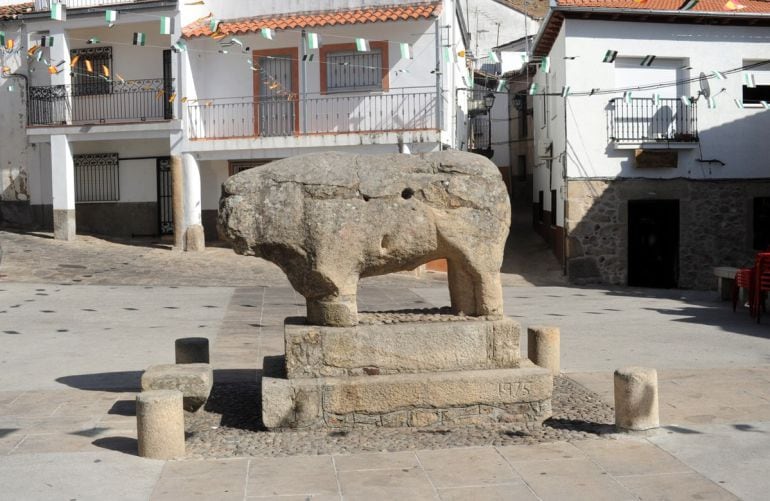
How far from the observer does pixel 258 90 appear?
20.6 meters

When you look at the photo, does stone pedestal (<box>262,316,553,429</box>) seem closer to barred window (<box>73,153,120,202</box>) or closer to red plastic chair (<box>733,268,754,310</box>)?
red plastic chair (<box>733,268,754,310</box>)

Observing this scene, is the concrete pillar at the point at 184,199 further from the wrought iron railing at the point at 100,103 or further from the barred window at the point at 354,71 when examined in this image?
the barred window at the point at 354,71

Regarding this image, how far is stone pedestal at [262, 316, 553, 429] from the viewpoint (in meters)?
6.73

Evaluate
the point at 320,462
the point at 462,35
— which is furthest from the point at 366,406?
the point at 462,35

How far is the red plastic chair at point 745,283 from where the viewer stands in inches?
519

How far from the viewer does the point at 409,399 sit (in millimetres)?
6793

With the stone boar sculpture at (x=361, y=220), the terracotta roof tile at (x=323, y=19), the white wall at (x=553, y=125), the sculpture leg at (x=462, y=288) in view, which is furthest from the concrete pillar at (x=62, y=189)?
the sculpture leg at (x=462, y=288)

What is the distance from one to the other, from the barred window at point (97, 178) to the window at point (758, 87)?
52.6 feet

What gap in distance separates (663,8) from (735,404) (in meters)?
13.4

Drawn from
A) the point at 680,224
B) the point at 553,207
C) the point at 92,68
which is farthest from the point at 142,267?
the point at 680,224

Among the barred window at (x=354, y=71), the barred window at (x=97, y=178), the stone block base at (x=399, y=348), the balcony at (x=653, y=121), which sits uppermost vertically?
the barred window at (x=354, y=71)

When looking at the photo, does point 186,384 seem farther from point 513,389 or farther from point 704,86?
point 704,86

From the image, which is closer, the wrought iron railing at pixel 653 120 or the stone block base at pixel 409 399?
the stone block base at pixel 409 399

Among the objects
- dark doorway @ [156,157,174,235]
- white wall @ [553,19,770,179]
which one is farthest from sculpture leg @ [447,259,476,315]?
dark doorway @ [156,157,174,235]
